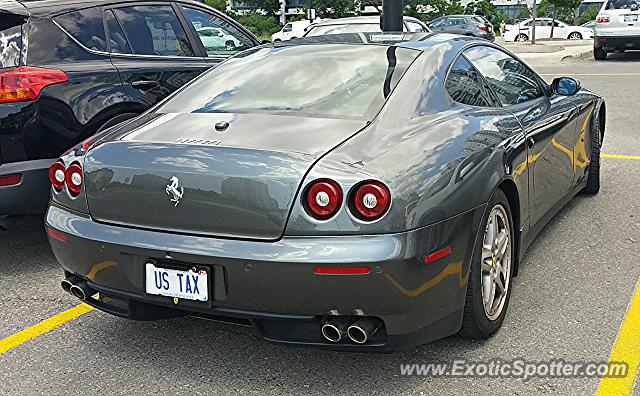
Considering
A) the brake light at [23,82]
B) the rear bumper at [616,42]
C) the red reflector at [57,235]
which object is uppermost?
the brake light at [23,82]

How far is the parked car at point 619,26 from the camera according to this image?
17.5 meters

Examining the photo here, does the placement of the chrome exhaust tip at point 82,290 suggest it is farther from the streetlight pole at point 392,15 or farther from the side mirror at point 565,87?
the streetlight pole at point 392,15

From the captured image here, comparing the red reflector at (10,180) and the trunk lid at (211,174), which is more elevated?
the trunk lid at (211,174)

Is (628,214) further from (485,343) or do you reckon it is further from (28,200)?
(28,200)

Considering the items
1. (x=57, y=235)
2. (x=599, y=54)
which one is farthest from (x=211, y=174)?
(x=599, y=54)

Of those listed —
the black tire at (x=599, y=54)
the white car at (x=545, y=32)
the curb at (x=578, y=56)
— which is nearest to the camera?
the black tire at (x=599, y=54)

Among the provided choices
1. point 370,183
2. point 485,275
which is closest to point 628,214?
point 485,275

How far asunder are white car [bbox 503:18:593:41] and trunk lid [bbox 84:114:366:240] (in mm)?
33504

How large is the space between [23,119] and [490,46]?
2.81 m

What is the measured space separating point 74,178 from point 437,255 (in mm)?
1628

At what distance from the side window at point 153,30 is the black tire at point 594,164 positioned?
3.13 metres

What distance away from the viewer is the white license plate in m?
3.04

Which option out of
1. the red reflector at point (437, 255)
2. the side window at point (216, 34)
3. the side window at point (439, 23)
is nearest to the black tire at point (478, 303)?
the red reflector at point (437, 255)

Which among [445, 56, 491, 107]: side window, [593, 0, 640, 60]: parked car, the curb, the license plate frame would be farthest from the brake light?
Result: the curb
